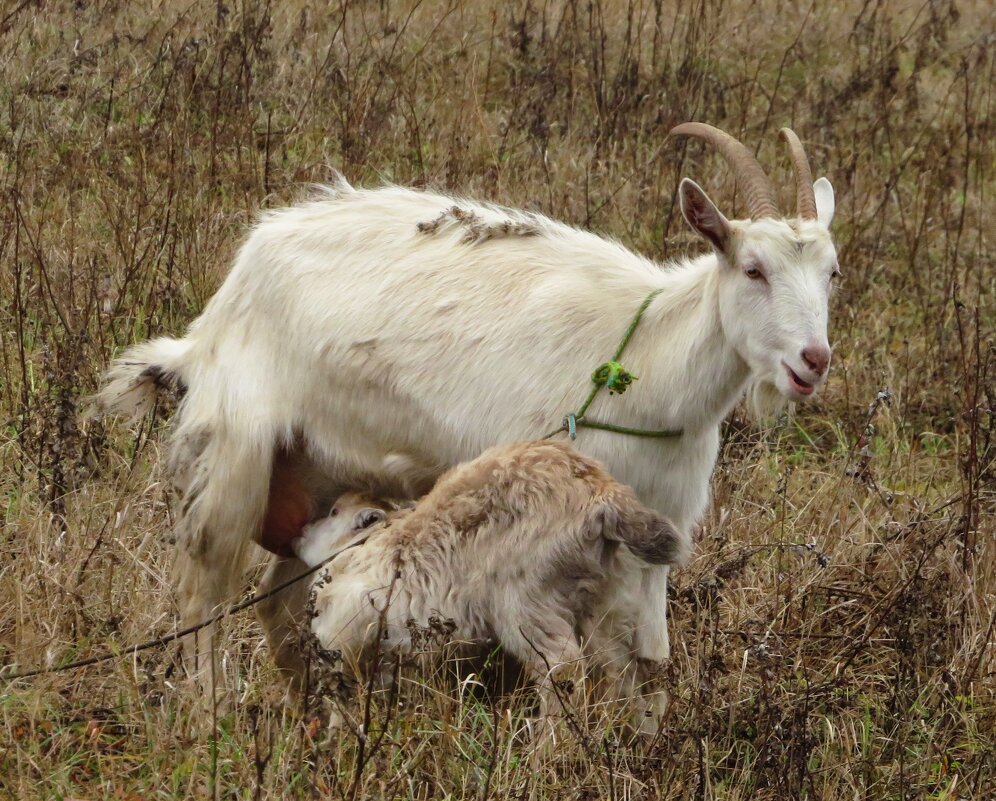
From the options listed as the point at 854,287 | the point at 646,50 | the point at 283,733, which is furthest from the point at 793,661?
the point at 646,50

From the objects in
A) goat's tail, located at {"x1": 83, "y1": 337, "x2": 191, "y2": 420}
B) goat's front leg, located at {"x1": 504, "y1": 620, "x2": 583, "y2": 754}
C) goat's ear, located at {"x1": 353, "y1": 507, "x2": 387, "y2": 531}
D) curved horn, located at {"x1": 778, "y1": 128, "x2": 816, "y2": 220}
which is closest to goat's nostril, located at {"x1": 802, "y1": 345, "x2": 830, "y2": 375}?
curved horn, located at {"x1": 778, "y1": 128, "x2": 816, "y2": 220}

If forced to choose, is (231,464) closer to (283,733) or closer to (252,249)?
(252,249)

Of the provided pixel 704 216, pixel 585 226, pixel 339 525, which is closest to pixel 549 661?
pixel 339 525

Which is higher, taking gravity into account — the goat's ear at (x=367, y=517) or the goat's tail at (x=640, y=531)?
the goat's tail at (x=640, y=531)

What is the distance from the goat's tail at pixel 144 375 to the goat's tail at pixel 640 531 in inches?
76.1

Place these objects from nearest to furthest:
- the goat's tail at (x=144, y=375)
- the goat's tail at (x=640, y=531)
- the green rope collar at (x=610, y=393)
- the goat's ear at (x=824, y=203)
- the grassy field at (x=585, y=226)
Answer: the goat's tail at (x=640, y=531), the grassy field at (x=585, y=226), the green rope collar at (x=610, y=393), the goat's ear at (x=824, y=203), the goat's tail at (x=144, y=375)

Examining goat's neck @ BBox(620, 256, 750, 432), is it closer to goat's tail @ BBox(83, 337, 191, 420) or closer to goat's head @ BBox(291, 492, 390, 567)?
goat's head @ BBox(291, 492, 390, 567)

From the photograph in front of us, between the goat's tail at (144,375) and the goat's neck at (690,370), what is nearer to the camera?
the goat's neck at (690,370)

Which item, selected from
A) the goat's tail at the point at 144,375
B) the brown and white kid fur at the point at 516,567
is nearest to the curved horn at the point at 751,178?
the brown and white kid fur at the point at 516,567

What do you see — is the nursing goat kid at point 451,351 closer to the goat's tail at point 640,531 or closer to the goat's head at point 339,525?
the goat's head at point 339,525

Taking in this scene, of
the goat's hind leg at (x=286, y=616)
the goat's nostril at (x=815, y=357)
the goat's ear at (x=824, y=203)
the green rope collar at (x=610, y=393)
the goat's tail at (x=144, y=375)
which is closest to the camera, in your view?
the goat's nostril at (x=815, y=357)

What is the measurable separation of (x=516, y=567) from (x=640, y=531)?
338mm

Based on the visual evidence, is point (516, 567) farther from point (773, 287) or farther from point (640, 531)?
point (773, 287)

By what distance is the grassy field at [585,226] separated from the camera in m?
3.73
